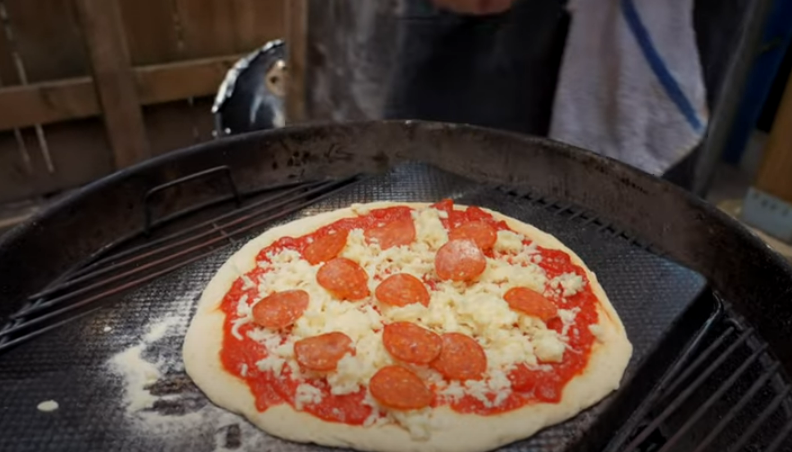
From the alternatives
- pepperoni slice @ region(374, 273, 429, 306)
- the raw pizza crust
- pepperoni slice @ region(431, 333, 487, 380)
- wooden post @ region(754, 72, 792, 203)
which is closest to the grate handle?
the raw pizza crust

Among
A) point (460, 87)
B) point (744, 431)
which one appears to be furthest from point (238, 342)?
point (460, 87)

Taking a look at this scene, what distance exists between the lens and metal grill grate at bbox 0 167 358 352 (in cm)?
134

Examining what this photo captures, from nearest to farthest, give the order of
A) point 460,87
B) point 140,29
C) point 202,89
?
1. point 460,87
2. point 140,29
3. point 202,89

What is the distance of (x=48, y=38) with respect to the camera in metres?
3.32

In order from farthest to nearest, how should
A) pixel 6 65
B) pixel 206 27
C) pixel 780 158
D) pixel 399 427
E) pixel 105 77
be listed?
pixel 206 27 → pixel 105 77 → pixel 6 65 → pixel 780 158 → pixel 399 427

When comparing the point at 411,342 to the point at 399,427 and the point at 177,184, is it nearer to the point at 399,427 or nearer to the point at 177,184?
the point at 399,427

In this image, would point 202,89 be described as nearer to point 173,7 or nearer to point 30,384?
point 173,7

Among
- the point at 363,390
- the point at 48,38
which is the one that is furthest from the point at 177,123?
the point at 363,390

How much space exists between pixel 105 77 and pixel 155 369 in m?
2.66

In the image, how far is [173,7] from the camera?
11.6 ft

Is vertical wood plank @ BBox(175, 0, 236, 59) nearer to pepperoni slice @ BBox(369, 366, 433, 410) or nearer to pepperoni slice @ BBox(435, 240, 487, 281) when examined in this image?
pepperoni slice @ BBox(435, 240, 487, 281)

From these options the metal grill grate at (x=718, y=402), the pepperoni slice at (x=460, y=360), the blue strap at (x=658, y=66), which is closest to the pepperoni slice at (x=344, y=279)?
the pepperoni slice at (x=460, y=360)

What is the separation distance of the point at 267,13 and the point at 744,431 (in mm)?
3413

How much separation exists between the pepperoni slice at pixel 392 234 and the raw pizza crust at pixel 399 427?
0.37m
